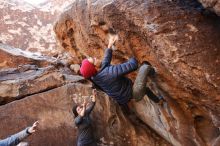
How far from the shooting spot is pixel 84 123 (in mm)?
7145

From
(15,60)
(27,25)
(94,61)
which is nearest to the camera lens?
(94,61)

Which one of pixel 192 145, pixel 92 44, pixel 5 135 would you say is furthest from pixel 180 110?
pixel 5 135

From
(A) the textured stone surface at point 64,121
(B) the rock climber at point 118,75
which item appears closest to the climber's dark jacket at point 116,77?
(B) the rock climber at point 118,75

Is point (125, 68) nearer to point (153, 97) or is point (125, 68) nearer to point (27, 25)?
point (153, 97)

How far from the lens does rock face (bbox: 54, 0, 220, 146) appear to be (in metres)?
5.13

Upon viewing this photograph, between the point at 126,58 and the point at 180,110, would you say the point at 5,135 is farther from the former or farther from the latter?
the point at 180,110

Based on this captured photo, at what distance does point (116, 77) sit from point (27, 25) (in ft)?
122

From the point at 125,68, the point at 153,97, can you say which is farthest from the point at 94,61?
the point at 153,97

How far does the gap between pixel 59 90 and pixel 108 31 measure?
244cm

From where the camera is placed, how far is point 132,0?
5652 mm

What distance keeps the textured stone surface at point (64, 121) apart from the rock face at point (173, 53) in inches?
22.7

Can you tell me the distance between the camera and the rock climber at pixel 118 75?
19.6 feet

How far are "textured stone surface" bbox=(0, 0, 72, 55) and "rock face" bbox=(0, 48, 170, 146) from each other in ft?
88.3

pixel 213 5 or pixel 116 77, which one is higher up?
pixel 213 5
